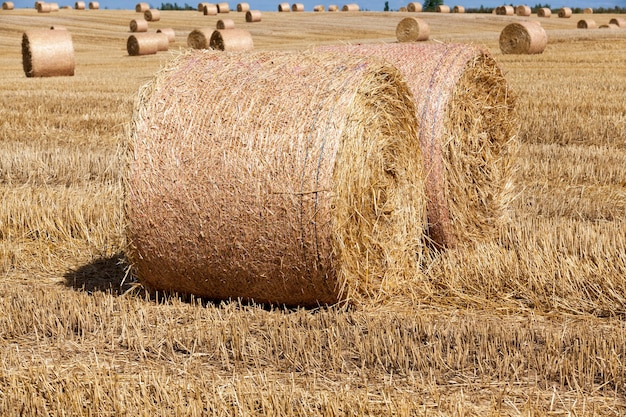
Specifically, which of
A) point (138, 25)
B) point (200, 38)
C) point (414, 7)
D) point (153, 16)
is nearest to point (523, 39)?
point (200, 38)

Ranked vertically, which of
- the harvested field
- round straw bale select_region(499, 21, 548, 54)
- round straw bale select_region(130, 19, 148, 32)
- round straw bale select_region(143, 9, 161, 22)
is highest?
round straw bale select_region(143, 9, 161, 22)

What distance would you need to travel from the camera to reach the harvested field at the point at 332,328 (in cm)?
358

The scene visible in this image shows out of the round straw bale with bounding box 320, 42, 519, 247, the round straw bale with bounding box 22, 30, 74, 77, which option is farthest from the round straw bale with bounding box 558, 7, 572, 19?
the round straw bale with bounding box 320, 42, 519, 247

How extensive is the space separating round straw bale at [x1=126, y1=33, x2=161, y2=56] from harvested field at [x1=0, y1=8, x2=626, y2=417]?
2086cm

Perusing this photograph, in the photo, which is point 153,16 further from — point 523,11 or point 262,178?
point 262,178

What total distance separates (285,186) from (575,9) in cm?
6048

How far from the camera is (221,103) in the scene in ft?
15.8

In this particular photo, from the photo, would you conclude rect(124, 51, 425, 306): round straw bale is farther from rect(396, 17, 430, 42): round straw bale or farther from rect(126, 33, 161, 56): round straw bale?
rect(396, 17, 430, 42): round straw bale

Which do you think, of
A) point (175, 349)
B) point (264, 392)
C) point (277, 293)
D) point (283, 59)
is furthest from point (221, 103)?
point (264, 392)

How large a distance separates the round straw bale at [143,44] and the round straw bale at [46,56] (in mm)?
7952

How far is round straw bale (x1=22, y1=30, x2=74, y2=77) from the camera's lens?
66.4 ft

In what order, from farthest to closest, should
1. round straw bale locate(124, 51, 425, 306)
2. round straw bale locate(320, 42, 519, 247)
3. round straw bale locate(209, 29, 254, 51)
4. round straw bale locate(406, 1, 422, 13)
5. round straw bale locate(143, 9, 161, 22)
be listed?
1. round straw bale locate(406, 1, 422, 13)
2. round straw bale locate(143, 9, 161, 22)
3. round straw bale locate(209, 29, 254, 51)
4. round straw bale locate(320, 42, 519, 247)
5. round straw bale locate(124, 51, 425, 306)

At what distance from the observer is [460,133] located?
241 inches

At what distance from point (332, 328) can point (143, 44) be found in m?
26.1
